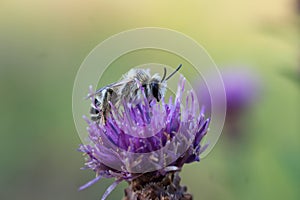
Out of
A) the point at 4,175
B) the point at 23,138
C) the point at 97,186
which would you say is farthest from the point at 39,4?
the point at 97,186

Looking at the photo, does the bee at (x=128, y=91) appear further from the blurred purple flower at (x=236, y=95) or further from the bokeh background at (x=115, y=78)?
the bokeh background at (x=115, y=78)

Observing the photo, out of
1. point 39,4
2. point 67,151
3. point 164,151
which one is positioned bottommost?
point 164,151

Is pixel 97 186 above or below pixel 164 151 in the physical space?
above

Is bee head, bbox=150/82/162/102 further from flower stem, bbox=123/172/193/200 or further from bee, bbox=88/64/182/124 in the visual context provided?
flower stem, bbox=123/172/193/200

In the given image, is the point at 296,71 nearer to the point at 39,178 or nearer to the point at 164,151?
the point at 164,151

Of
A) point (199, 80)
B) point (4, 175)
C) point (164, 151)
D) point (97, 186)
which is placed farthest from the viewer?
point (4, 175)

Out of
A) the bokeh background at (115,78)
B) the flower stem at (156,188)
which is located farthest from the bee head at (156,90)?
the bokeh background at (115,78)

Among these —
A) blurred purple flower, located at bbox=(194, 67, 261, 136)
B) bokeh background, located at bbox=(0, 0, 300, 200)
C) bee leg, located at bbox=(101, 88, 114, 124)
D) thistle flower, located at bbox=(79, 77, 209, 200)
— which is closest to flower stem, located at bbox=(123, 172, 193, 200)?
thistle flower, located at bbox=(79, 77, 209, 200)
